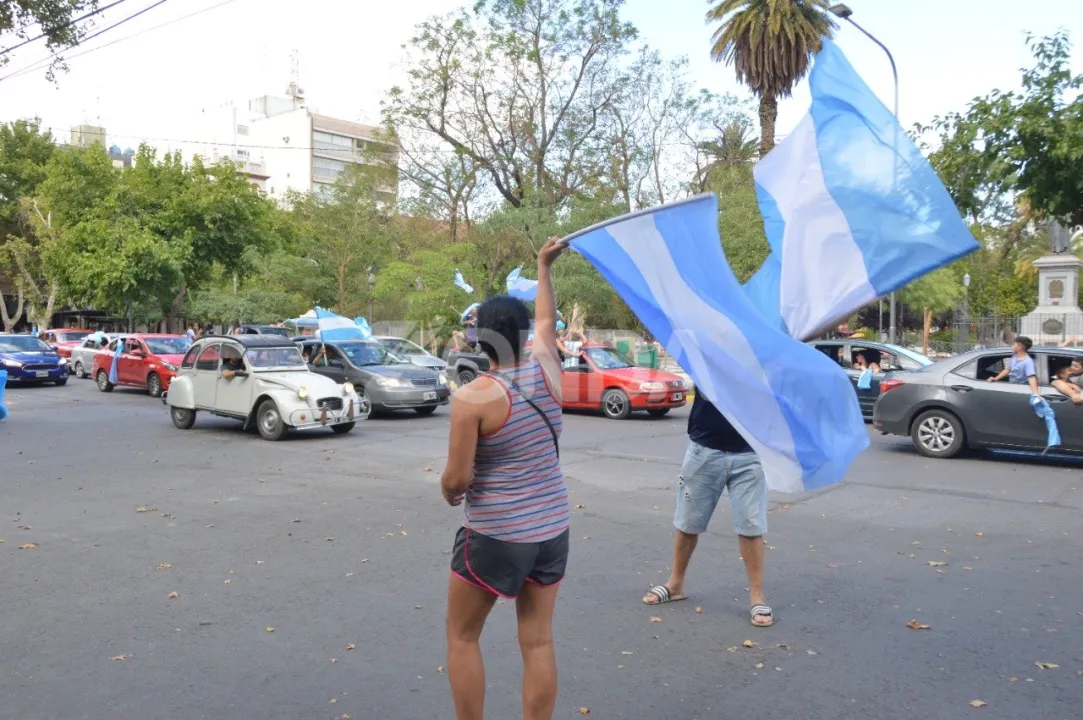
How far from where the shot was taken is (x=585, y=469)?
11523mm

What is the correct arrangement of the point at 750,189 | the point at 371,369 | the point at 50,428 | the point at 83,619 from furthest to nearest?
1. the point at 750,189
2. the point at 371,369
3. the point at 50,428
4. the point at 83,619

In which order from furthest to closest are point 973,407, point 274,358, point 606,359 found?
point 606,359, point 274,358, point 973,407

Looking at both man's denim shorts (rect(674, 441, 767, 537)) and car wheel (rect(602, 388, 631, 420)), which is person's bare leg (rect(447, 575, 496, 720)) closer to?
man's denim shorts (rect(674, 441, 767, 537))

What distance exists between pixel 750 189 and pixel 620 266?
94.2 ft

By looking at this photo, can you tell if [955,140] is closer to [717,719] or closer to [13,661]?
[717,719]

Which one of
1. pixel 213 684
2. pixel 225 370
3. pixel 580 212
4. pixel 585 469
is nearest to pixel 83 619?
pixel 213 684

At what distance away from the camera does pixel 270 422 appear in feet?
47.5

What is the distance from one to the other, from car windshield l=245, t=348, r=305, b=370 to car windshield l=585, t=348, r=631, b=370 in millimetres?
5992

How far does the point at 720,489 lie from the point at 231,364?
37.8 feet

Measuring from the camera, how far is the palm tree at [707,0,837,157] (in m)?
29.7

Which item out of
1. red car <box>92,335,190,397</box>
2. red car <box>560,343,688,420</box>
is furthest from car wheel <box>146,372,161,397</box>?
red car <box>560,343,688,420</box>

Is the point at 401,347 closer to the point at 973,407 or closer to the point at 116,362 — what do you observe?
the point at 116,362

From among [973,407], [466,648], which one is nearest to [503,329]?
[466,648]

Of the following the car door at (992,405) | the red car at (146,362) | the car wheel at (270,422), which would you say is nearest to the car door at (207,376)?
the car wheel at (270,422)
